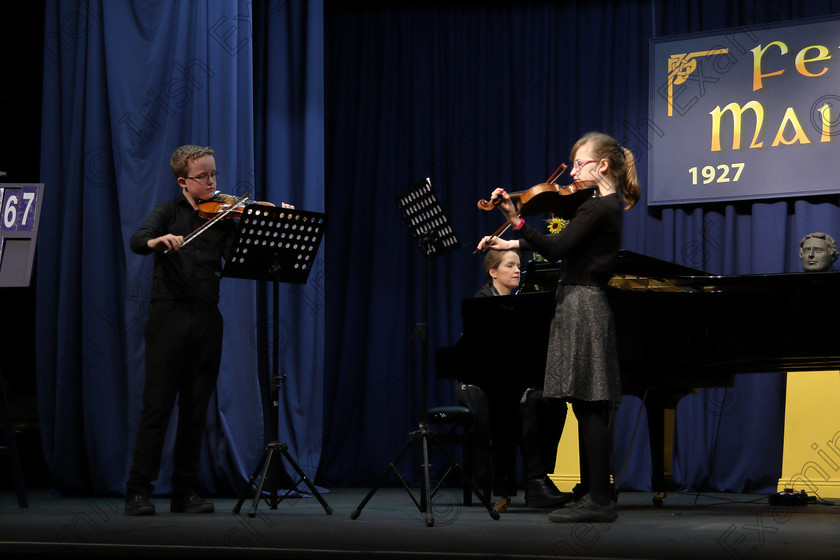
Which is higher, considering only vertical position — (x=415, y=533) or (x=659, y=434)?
(x=659, y=434)

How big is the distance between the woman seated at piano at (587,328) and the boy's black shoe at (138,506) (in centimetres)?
180

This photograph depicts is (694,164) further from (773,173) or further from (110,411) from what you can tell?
(110,411)

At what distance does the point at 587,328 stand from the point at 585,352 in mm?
92

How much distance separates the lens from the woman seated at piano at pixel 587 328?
11.9ft

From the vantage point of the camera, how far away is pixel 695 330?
13.8 ft

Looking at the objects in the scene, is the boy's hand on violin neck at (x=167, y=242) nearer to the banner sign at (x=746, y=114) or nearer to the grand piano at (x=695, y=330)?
the grand piano at (x=695, y=330)

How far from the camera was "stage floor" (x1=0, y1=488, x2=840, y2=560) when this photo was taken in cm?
304

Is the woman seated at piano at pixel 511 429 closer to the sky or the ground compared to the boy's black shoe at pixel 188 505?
closer to the sky

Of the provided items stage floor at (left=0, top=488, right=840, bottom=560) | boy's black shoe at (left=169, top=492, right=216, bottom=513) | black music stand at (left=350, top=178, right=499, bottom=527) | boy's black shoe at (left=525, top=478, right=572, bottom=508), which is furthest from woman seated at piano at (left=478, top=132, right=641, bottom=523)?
boy's black shoe at (left=169, top=492, right=216, bottom=513)

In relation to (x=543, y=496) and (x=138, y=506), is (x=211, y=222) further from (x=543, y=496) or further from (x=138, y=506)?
(x=543, y=496)

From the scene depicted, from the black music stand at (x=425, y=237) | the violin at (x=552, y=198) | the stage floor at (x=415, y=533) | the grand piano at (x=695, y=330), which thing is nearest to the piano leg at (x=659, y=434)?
the stage floor at (x=415, y=533)

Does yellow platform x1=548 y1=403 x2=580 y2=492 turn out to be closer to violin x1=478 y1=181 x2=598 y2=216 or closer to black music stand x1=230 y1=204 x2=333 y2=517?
black music stand x1=230 y1=204 x2=333 y2=517

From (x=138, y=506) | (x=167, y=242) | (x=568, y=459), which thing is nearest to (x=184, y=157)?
(x=167, y=242)

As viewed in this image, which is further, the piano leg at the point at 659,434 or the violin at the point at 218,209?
the piano leg at the point at 659,434
